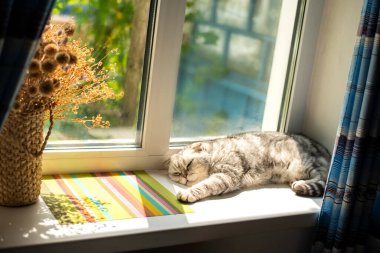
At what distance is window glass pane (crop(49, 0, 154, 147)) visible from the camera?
1756mm

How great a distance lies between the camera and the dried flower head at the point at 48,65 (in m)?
1.31

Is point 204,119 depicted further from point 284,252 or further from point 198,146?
point 284,252

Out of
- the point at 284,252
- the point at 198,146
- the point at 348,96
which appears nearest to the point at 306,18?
the point at 348,96

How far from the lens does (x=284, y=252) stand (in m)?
1.94

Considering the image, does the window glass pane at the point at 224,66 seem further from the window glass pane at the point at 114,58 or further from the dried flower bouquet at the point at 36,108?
the dried flower bouquet at the point at 36,108

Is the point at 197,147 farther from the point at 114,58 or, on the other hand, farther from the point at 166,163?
the point at 114,58

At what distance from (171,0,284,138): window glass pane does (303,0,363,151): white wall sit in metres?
0.22

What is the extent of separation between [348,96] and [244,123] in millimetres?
564

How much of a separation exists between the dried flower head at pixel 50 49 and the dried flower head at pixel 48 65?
19 millimetres

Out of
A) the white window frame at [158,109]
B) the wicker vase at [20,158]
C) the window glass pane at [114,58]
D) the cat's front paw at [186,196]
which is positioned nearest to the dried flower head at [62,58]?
the wicker vase at [20,158]

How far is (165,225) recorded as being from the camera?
154 cm

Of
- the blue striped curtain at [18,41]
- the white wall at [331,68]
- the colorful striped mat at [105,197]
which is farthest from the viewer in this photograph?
the white wall at [331,68]

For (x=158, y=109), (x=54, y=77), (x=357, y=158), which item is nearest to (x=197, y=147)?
(x=158, y=109)

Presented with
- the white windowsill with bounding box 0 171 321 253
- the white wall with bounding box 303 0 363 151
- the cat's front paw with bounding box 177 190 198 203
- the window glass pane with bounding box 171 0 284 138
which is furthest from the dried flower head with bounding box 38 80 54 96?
the white wall with bounding box 303 0 363 151
